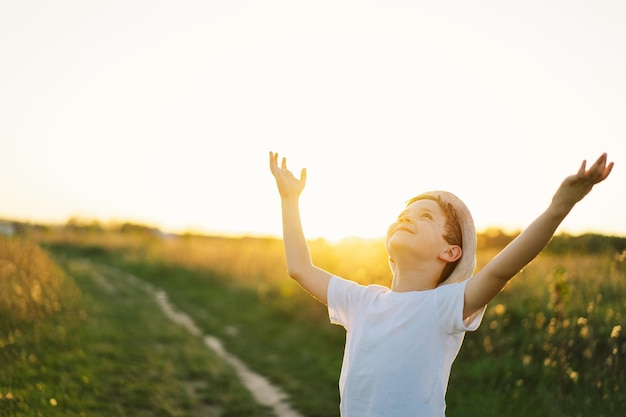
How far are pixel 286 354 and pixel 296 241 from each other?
6692 mm

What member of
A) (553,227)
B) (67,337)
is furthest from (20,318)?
(553,227)

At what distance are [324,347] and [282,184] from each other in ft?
21.4

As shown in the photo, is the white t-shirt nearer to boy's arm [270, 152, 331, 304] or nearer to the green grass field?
boy's arm [270, 152, 331, 304]

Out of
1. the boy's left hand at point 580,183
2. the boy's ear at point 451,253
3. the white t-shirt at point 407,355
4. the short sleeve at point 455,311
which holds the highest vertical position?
the boy's left hand at point 580,183

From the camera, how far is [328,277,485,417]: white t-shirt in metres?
2.41

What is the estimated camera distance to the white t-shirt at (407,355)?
2410 mm

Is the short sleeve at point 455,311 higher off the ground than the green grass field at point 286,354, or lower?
higher

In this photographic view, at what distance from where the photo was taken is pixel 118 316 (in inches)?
468

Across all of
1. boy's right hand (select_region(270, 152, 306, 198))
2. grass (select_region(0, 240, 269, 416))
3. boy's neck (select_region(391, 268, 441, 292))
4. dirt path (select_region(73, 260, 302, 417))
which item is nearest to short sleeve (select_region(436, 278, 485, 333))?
boy's neck (select_region(391, 268, 441, 292))

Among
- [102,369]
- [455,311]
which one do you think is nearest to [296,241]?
[455,311]

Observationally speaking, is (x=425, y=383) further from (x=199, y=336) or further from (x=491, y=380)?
(x=199, y=336)

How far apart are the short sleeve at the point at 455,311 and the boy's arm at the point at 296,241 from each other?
2.33 ft

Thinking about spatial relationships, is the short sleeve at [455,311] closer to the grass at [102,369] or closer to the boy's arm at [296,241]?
the boy's arm at [296,241]

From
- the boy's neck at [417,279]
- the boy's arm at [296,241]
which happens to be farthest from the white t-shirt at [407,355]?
the boy's arm at [296,241]
